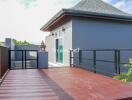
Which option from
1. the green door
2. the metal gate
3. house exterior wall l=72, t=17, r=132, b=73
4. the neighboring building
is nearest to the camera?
the metal gate

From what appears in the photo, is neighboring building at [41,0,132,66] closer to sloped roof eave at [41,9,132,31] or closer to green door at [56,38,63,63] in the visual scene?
sloped roof eave at [41,9,132,31]

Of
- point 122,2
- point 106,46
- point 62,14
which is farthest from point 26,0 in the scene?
point 122,2

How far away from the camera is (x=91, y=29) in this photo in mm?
9758

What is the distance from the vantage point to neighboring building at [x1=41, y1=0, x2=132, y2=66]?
9.37 metres

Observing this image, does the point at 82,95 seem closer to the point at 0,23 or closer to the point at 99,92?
the point at 99,92

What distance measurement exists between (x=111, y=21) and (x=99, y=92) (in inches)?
268

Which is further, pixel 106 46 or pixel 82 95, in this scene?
pixel 106 46

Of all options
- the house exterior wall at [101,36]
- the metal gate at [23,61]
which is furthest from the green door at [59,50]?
the house exterior wall at [101,36]

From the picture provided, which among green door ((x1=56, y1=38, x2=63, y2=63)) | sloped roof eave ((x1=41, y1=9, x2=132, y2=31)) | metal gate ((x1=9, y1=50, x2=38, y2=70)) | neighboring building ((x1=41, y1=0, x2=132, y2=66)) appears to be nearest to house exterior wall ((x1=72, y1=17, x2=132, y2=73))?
neighboring building ((x1=41, y1=0, x2=132, y2=66))

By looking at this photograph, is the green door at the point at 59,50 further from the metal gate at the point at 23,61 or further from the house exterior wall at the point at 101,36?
the house exterior wall at the point at 101,36

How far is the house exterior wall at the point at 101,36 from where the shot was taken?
374 inches

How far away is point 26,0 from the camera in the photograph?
1278cm

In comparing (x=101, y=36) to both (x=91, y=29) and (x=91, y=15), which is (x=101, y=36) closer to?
(x=91, y=29)

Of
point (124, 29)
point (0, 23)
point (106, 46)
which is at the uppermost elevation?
point (0, 23)
